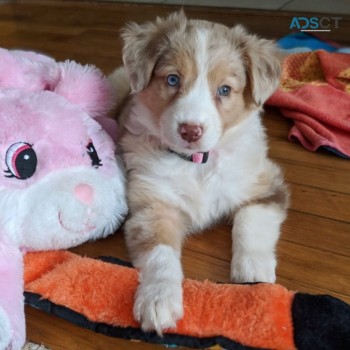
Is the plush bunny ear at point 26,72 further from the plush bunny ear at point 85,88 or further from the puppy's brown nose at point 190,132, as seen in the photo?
the puppy's brown nose at point 190,132

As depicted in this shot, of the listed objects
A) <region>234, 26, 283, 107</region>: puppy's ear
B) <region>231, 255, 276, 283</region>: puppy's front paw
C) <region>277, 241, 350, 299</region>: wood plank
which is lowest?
<region>277, 241, 350, 299</region>: wood plank

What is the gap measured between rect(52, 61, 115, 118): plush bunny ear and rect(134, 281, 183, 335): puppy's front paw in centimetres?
88

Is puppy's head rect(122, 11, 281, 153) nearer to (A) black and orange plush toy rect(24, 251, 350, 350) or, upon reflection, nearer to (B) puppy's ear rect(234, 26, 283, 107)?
(B) puppy's ear rect(234, 26, 283, 107)

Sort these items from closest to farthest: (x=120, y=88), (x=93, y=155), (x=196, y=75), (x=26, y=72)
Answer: (x=196, y=75) < (x=93, y=155) < (x=26, y=72) < (x=120, y=88)

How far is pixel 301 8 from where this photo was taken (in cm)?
471

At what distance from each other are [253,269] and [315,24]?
10.4 feet

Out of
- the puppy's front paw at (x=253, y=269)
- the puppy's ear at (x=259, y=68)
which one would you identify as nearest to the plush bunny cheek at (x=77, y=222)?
the puppy's front paw at (x=253, y=269)

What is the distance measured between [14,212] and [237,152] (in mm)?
858

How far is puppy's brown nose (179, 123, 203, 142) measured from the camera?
1.67 meters

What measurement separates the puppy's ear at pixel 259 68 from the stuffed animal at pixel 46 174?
1.94ft

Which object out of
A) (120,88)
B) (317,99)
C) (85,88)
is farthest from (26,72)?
(317,99)

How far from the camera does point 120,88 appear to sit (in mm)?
2676

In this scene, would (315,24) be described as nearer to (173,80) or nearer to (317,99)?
(317,99)

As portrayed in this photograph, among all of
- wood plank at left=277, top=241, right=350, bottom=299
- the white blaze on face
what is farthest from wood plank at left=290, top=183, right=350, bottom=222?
the white blaze on face
